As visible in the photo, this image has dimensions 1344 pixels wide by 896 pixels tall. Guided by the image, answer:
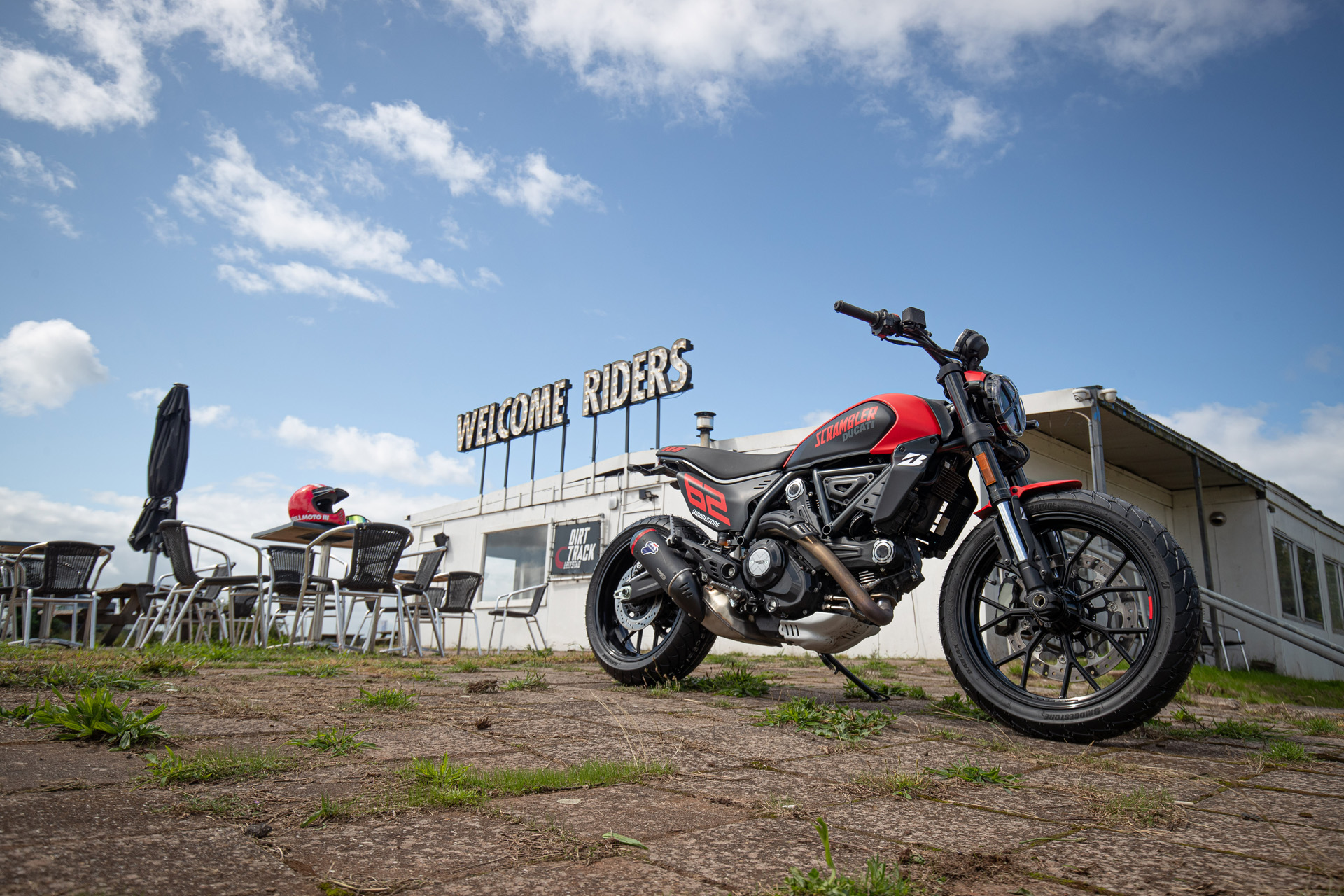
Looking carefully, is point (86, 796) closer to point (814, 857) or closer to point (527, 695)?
point (814, 857)

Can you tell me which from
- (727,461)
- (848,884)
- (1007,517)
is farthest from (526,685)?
(848,884)

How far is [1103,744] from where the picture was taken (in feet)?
7.32

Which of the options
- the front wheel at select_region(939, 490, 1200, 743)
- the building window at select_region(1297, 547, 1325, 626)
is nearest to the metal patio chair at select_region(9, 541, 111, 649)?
the front wheel at select_region(939, 490, 1200, 743)

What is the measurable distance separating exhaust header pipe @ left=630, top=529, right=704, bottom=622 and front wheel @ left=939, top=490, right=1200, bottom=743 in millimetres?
1016

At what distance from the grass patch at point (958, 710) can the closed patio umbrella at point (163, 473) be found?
9.26 m

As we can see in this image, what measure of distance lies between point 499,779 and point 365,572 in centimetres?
473

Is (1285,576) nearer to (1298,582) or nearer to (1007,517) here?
(1298,582)

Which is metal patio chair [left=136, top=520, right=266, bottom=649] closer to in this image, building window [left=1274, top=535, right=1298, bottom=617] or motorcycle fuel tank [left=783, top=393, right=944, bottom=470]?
motorcycle fuel tank [left=783, top=393, right=944, bottom=470]

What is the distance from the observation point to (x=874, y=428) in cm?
282

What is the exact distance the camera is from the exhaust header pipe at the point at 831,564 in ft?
8.61

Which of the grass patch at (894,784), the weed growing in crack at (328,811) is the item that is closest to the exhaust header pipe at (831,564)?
the grass patch at (894,784)

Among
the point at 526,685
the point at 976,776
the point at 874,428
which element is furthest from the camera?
the point at 526,685

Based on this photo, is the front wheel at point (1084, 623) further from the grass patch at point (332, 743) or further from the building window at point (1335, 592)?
the building window at point (1335, 592)

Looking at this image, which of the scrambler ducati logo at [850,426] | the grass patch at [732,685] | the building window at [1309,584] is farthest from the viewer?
the building window at [1309,584]
